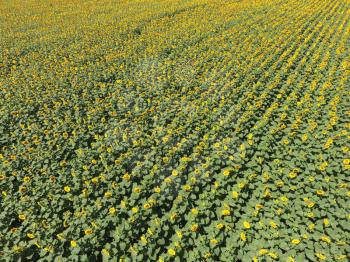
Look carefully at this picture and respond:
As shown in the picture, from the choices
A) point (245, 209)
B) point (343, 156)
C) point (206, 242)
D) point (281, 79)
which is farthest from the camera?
point (281, 79)

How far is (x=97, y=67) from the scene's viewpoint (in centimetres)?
1039

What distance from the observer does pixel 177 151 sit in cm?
570

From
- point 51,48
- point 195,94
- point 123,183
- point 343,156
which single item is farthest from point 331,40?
point 51,48

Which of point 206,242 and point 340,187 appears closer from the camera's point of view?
point 206,242

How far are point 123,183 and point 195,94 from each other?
4.38m

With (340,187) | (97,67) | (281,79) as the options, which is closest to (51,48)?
(97,67)

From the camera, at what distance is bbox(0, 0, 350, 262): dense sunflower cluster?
152 inches

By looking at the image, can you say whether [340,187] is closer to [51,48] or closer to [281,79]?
[281,79]

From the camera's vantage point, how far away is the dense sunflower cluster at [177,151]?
3.87 metres

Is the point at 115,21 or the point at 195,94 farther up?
the point at 115,21

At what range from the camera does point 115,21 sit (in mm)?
18047

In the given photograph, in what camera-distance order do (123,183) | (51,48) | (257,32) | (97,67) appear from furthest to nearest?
(257,32)
(51,48)
(97,67)
(123,183)

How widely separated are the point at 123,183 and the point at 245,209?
7.34 ft

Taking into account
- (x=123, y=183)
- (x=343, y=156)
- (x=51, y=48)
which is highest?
(x=51, y=48)
